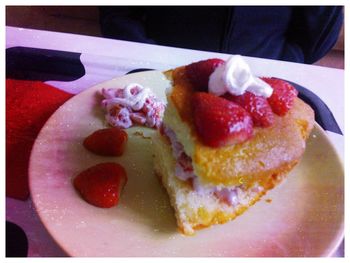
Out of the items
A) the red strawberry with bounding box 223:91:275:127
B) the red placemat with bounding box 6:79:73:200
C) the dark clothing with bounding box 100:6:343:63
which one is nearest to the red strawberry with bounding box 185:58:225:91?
the red strawberry with bounding box 223:91:275:127

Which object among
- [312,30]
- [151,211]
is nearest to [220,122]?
[151,211]

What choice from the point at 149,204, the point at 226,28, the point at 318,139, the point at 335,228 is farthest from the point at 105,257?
the point at 226,28

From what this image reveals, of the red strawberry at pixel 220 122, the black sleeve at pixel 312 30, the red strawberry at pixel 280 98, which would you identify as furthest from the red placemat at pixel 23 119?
the black sleeve at pixel 312 30

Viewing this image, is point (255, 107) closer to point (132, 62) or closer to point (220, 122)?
point (220, 122)

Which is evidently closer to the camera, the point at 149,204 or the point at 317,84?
the point at 149,204

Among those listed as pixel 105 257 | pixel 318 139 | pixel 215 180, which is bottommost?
pixel 105 257

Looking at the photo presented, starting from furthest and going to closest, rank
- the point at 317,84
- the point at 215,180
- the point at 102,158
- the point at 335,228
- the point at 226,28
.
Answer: the point at 226,28
the point at 317,84
the point at 102,158
the point at 335,228
the point at 215,180

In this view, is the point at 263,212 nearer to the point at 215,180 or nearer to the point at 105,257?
the point at 215,180
